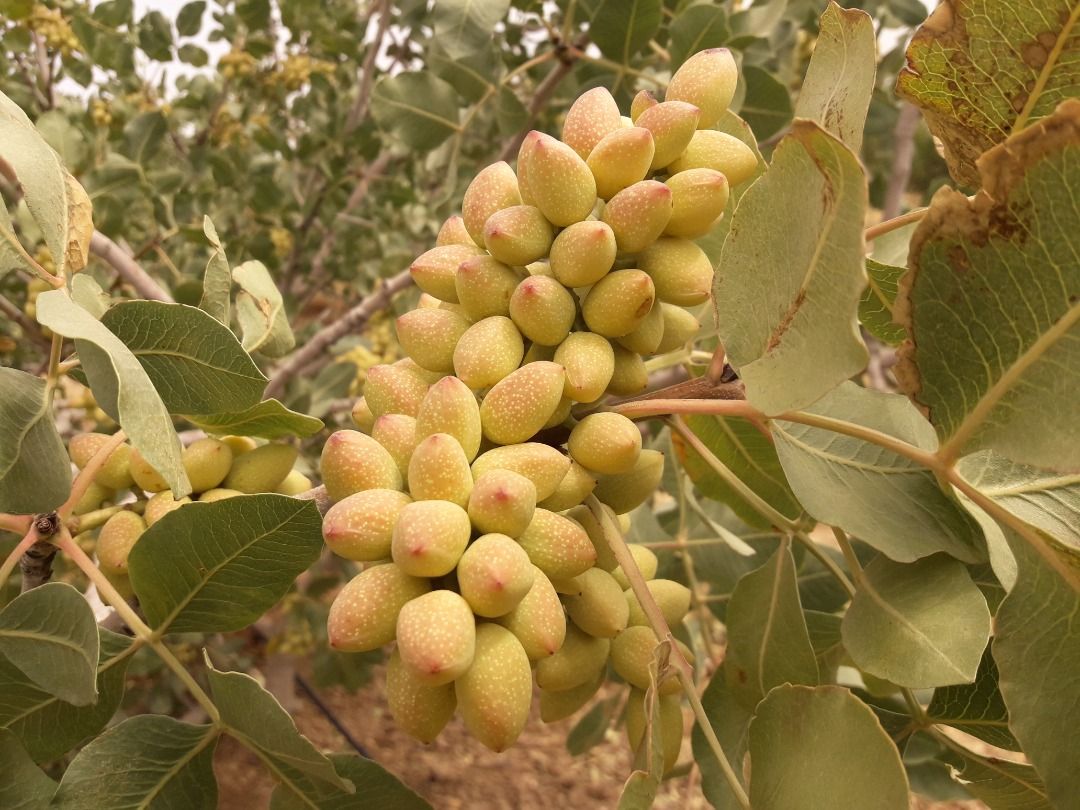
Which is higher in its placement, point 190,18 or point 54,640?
point 190,18

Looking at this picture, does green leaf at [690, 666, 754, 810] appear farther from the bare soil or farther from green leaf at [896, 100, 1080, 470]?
the bare soil

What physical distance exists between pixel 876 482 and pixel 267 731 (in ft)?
1.44

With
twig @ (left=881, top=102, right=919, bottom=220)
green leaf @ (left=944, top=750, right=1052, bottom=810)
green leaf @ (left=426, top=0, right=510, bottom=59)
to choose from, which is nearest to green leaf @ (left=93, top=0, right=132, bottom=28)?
green leaf @ (left=426, top=0, right=510, bottom=59)

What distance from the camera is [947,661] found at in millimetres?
508

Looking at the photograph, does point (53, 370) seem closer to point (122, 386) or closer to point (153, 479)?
point (153, 479)

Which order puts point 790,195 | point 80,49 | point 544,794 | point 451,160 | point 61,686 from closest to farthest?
point 790,195
point 61,686
point 451,160
point 80,49
point 544,794

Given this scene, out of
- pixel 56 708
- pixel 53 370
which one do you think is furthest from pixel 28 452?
pixel 56 708

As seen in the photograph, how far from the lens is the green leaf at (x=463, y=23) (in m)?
1.10

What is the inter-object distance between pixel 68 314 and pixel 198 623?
25 cm

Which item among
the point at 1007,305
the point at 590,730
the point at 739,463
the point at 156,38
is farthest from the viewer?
the point at 156,38

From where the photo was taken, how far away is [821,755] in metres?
0.50

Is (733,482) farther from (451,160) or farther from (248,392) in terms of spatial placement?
(451,160)

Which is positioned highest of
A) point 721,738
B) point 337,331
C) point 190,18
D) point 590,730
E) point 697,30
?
point 697,30

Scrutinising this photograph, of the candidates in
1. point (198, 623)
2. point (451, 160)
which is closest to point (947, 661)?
point (198, 623)
